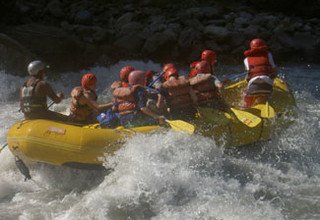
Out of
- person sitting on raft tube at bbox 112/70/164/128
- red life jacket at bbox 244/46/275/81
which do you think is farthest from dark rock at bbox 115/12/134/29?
person sitting on raft tube at bbox 112/70/164/128

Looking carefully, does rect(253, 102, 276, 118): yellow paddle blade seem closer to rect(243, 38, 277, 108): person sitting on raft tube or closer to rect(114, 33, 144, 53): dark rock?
rect(243, 38, 277, 108): person sitting on raft tube

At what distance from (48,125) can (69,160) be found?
0.52 meters

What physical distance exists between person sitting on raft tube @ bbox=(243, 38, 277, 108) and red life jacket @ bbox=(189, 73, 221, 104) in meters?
0.72

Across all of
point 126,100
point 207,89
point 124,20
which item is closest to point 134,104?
point 126,100

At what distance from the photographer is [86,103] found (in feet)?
21.5

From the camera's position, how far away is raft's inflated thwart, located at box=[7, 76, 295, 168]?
5.89 metres

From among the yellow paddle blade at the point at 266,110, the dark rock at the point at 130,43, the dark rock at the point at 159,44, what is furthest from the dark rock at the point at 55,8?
the yellow paddle blade at the point at 266,110

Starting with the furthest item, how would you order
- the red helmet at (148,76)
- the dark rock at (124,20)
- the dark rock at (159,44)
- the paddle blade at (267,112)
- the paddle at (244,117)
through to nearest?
the dark rock at (124,20), the dark rock at (159,44), the red helmet at (148,76), the paddle blade at (267,112), the paddle at (244,117)

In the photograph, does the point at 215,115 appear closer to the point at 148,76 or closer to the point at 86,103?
the point at 148,76

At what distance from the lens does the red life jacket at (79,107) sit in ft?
21.4

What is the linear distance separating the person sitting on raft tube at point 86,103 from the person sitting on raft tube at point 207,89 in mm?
1173

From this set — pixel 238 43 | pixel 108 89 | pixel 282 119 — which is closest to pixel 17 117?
pixel 108 89

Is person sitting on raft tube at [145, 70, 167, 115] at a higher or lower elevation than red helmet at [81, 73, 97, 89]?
lower

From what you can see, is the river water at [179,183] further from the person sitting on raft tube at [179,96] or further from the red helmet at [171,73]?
the red helmet at [171,73]
